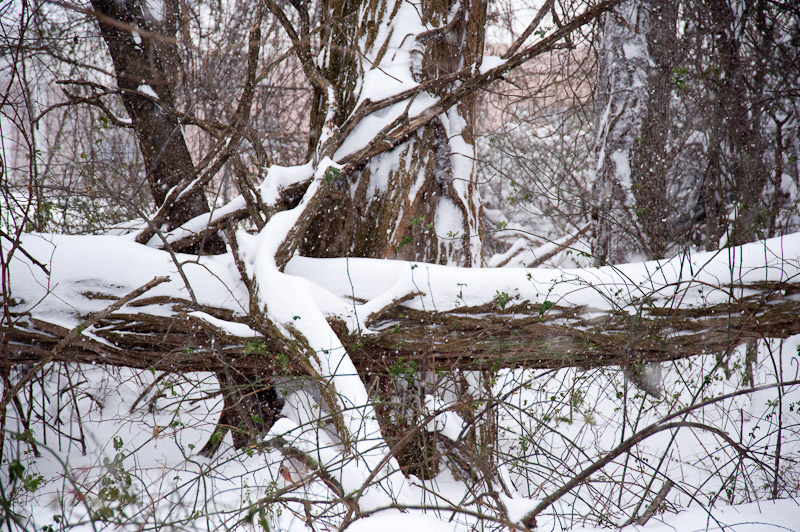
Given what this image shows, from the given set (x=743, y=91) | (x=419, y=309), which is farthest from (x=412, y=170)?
(x=743, y=91)

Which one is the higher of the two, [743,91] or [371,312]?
[743,91]

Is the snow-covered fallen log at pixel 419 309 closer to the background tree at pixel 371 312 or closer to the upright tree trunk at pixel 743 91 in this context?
the background tree at pixel 371 312

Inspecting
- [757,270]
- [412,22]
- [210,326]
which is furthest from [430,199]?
[757,270]

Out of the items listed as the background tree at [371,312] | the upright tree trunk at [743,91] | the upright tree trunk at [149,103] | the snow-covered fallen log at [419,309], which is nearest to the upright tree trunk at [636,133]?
the upright tree trunk at [743,91]

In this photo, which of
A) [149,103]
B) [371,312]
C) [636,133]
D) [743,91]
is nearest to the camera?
[371,312]

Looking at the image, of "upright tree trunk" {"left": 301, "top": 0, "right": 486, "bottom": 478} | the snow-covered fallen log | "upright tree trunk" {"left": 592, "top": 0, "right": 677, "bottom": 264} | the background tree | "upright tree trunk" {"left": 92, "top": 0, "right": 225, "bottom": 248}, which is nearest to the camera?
the background tree

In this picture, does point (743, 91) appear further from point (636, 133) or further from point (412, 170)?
point (412, 170)

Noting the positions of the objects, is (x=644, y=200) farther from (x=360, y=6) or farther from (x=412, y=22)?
(x=360, y=6)

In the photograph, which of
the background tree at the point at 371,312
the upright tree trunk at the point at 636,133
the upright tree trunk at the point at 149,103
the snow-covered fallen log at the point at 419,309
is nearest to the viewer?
the background tree at the point at 371,312

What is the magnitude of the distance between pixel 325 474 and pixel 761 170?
13.5ft

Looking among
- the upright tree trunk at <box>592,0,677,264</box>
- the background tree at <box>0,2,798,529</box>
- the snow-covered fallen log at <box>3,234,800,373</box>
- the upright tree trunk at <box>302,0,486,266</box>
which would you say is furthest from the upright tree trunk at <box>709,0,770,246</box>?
the upright tree trunk at <box>302,0,486,266</box>

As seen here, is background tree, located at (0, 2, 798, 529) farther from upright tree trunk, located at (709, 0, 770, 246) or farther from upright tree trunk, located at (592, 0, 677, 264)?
upright tree trunk, located at (709, 0, 770, 246)

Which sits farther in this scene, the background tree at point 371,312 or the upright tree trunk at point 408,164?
the upright tree trunk at point 408,164

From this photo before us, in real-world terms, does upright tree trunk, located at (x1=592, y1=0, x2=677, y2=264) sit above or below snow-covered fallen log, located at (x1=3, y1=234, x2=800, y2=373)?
above
